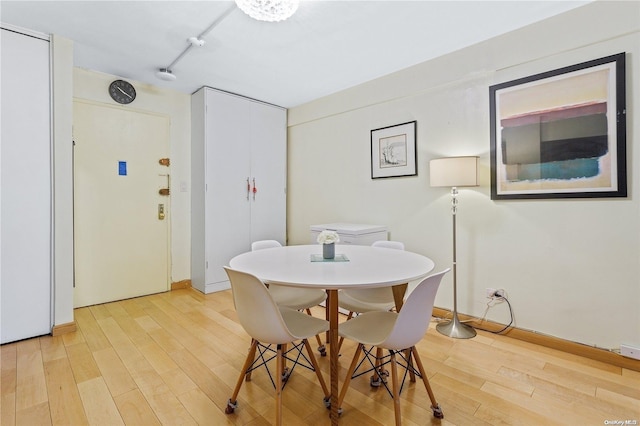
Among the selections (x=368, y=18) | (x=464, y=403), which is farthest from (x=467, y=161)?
(x=464, y=403)

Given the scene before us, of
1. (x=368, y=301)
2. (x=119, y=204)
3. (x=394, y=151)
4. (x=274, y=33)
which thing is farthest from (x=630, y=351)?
(x=119, y=204)

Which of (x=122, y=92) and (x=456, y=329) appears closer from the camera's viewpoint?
(x=456, y=329)

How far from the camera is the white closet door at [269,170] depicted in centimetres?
402

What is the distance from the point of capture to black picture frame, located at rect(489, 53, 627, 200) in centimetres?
199

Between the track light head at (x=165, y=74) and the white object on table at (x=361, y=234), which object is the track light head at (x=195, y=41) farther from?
the white object on table at (x=361, y=234)

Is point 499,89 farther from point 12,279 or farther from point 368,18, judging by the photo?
point 12,279

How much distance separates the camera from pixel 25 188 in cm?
235

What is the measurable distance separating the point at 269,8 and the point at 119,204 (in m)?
2.72

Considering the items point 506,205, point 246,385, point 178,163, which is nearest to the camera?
point 246,385

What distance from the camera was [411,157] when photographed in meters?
3.03

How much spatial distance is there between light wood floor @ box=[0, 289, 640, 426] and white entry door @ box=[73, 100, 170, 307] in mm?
902

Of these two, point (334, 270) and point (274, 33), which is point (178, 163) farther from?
point (334, 270)

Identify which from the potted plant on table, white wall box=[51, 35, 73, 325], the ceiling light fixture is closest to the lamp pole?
the potted plant on table

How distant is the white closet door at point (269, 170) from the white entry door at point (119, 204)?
1.09 metres
